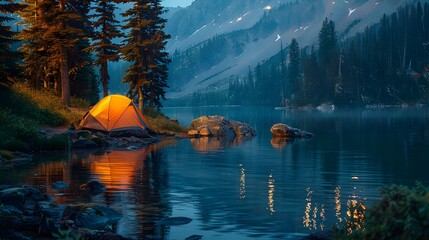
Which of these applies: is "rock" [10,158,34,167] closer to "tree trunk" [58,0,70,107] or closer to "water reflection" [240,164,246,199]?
"water reflection" [240,164,246,199]

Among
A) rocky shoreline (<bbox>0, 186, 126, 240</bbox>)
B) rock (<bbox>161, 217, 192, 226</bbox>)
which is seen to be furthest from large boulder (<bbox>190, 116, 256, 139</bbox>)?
rock (<bbox>161, 217, 192, 226</bbox>)

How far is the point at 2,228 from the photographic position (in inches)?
412

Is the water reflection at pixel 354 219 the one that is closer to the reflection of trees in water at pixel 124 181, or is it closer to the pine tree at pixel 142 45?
the reflection of trees in water at pixel 124 181

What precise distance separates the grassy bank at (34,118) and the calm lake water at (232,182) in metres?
2.03

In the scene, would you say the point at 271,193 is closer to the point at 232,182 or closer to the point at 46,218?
the point at 232,182

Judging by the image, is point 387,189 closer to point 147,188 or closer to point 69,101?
point 147,188

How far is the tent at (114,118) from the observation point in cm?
3938

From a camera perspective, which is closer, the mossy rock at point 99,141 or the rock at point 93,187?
the rock at point 93,187

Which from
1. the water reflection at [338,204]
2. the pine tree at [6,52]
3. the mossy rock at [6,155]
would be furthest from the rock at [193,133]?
the water reflection at [338,204]

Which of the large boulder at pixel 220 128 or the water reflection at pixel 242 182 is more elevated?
the large boulder at pixel 220 128

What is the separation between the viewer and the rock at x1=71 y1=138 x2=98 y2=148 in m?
34.2

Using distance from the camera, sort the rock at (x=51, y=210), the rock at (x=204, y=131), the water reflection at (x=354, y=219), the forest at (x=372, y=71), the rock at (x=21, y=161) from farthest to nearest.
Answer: the forest at (x=372, y=71) < the rock at (x=204, y=131) < the rock at (x=21, y=161) < the rock at (x=51, y=210) < the water reflection at (x=354, y=219)

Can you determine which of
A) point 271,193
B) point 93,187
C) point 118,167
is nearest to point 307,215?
point 271,193

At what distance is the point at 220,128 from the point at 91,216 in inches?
1522
